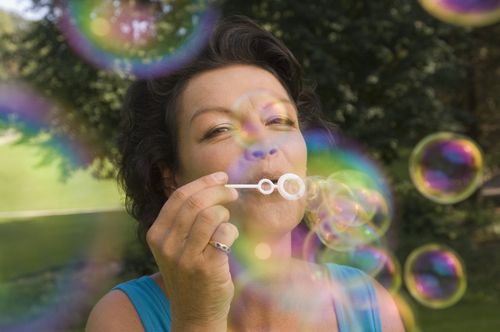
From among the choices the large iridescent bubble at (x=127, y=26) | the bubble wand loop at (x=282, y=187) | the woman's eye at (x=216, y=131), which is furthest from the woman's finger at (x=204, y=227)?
the large iridescent bubble at (x=127, y=26)

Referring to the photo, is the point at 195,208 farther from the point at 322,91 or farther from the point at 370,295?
the point at 322,91

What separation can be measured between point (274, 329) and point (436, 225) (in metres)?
8.08

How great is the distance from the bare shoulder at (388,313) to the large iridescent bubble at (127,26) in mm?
6163

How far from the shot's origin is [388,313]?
5.97ft

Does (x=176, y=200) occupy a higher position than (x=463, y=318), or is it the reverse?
(x=176, y=200)

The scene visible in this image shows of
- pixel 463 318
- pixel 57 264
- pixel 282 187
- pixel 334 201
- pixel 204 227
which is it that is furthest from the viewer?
pixel 57 264

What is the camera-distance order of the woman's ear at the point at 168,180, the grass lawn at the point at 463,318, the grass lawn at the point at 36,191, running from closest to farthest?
the woman's ear at the point at 168,180 → the grass lawn at the point at 463,318 → the grass lawn at the point at 36,191

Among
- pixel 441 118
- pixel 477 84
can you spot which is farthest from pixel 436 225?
pixel 477 84

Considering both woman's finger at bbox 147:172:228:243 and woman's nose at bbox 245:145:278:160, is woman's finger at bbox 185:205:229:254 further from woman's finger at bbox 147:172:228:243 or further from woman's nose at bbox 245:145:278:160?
woman's nose at bbox 245:145:278:160

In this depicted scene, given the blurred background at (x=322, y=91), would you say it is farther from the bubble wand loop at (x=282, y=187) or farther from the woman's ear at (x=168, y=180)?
the bubble wand loop at (x=282, y=187)

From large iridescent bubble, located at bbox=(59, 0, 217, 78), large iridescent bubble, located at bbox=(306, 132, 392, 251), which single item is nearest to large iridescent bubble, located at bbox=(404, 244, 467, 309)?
large iridescent bubble, located at bbox=(306, 132, 392, 251)

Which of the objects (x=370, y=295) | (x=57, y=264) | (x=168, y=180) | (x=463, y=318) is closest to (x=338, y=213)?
(x=370, y=295)

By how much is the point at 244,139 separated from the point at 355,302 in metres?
0.61

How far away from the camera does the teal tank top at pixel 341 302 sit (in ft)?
5.46
